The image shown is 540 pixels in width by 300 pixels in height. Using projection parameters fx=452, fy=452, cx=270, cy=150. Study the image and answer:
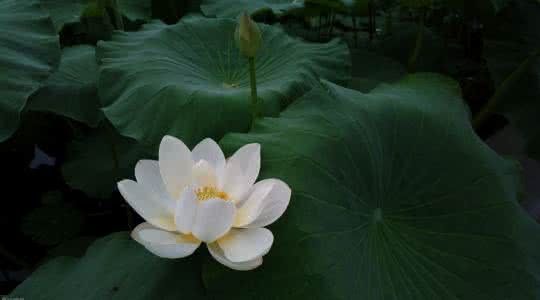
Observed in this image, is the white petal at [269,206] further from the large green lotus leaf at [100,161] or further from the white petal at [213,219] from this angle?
the large green lotus leaf at [100,161]

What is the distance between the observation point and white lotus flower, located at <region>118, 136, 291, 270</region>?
0.53 meters

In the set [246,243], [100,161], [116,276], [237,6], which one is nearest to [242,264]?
[246,243]

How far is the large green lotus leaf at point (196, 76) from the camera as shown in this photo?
2.96 feet

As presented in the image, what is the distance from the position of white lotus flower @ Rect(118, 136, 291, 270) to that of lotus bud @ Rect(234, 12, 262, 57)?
0.19m

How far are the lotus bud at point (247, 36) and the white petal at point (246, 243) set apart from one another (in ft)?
1.02

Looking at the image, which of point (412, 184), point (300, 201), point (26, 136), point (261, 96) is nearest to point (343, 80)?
point (261, 96)

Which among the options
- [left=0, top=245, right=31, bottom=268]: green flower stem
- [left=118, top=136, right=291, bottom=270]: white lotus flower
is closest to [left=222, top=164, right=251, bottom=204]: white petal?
[left=118, top=136, right=291, bottom=270]: white lotus flower

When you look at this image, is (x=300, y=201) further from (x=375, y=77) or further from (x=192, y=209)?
(x=375, y=77)

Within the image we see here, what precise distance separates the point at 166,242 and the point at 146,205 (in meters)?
0.06

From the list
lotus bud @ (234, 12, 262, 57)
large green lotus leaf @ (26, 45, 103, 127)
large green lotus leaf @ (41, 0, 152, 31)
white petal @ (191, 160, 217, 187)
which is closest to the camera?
white petal @ (191, 160, 217, 187)

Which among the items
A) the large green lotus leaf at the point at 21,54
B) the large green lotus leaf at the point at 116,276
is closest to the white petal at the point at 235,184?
the large green lotus leaf at the point at 116,276

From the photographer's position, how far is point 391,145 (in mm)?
784

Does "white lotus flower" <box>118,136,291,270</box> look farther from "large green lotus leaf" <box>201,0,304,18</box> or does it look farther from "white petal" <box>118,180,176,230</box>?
"large green lotus leaf" <box>201,0,304,18</box>

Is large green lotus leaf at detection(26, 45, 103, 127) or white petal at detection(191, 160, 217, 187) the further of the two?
large green lotus leaf at detection(26, 45, 103, 127)
